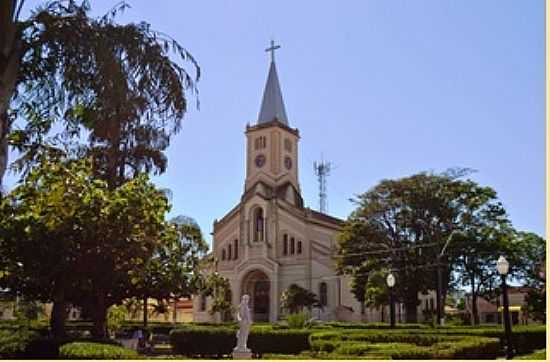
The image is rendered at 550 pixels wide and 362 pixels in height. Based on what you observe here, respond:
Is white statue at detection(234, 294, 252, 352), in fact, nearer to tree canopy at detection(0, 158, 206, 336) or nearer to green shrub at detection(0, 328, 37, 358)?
tree canopy at detection(0, 158, 206, 336)

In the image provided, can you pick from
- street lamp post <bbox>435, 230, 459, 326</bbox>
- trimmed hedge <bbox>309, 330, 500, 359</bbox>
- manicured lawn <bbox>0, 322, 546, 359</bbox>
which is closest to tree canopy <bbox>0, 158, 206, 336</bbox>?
manicured lawn <bbox>0, 322, 546, 359</bbox>

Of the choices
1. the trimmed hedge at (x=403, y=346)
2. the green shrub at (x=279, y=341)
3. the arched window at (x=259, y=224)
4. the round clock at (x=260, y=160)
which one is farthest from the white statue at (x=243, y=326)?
the round clock at (x=260, y=160)

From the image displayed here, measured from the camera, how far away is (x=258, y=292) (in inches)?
2131

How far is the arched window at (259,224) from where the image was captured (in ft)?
179

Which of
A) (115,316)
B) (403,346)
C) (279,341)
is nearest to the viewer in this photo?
(403,346)

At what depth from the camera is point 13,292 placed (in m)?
17.6

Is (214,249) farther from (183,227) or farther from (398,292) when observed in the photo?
(183,227)

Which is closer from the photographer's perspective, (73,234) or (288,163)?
(73,234)

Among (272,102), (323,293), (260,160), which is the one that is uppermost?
(272,102)

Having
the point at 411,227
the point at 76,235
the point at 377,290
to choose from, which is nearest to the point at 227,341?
the point at 76,235

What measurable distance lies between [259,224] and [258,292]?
6179 millimetres

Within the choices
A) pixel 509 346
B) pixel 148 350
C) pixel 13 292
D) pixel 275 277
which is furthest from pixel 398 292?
pixel 13 292

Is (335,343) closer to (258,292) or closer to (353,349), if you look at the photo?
(353,349)

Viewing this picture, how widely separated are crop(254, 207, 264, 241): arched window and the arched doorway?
10.4ft
